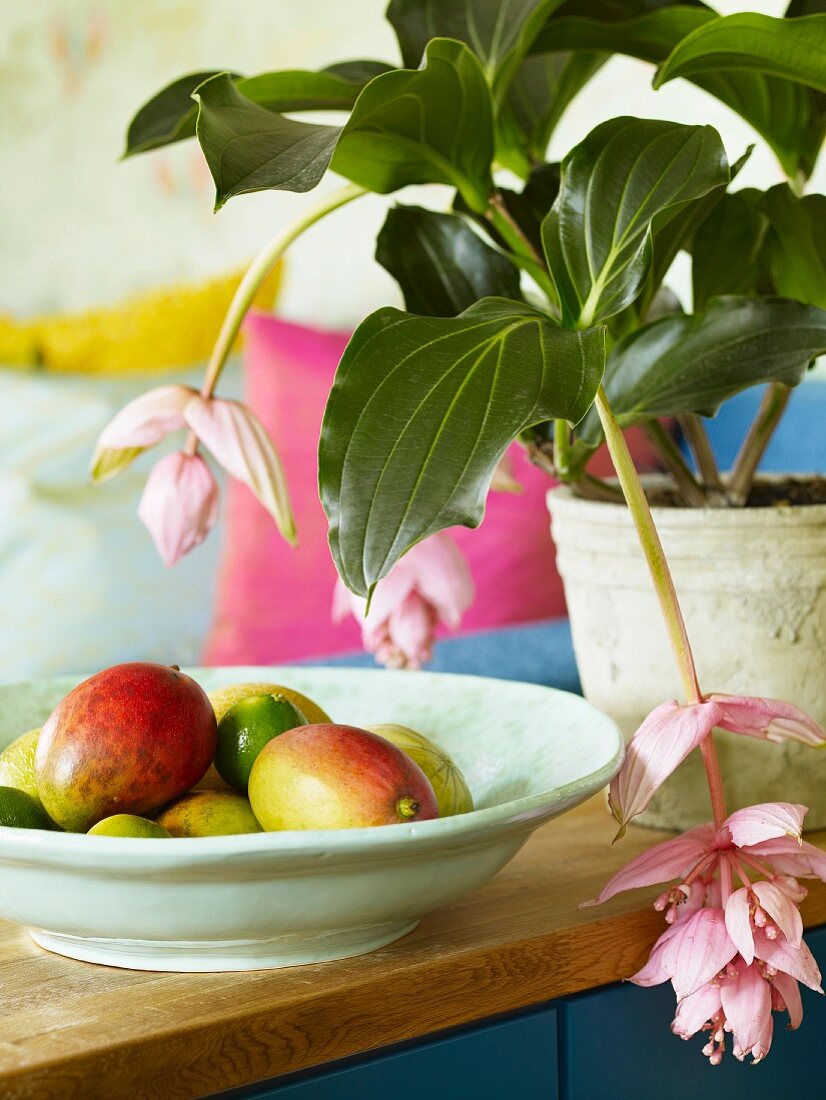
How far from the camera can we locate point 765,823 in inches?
19.5

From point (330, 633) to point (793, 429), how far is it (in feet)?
1.90

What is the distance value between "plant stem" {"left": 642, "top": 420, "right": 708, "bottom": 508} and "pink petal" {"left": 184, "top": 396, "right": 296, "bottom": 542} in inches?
7.8

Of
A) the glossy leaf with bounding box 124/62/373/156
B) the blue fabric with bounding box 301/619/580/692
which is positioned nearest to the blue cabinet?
the glossy leaf with bounding box 124/62/373/156

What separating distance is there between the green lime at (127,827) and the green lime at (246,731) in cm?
6

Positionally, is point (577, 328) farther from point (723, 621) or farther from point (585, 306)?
point (723, 621)

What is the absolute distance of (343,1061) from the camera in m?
0.49

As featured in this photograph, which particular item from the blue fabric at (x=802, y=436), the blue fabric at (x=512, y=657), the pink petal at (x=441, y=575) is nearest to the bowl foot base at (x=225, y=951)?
the pink petal at (x=441, y=575)

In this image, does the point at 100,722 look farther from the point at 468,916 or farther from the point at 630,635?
the point at 630,635

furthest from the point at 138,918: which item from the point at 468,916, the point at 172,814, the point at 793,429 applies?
the point at 793,429

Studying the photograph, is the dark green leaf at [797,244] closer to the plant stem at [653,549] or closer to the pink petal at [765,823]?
the plant stem at [653,549]

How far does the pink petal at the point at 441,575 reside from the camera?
0.67 metres

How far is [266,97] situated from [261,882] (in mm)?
384

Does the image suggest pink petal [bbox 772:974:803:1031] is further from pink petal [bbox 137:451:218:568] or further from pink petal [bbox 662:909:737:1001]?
pink petal [bbox 137:451:218:568]

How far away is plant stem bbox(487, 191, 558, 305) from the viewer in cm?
68
